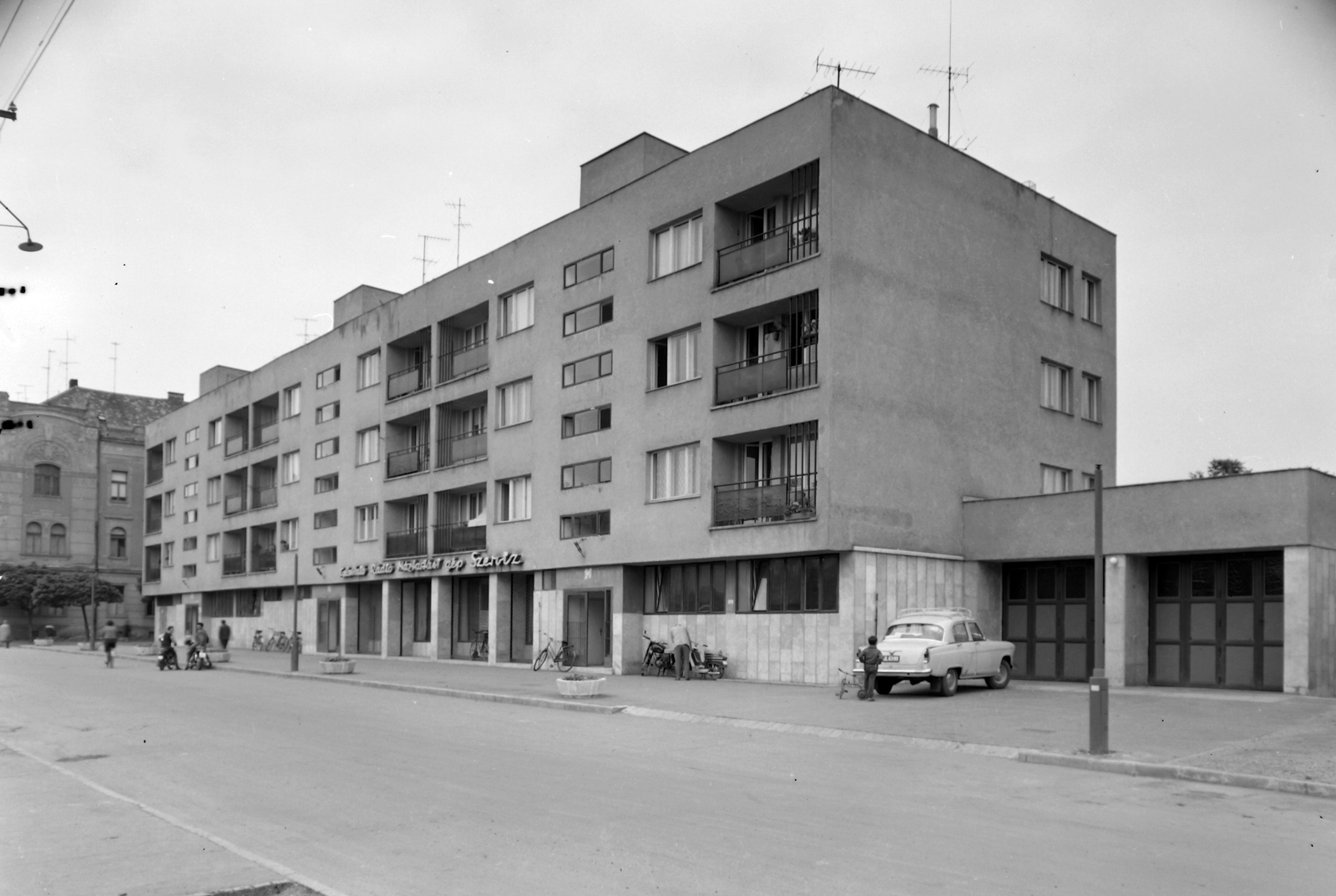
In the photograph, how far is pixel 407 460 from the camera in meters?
47.4

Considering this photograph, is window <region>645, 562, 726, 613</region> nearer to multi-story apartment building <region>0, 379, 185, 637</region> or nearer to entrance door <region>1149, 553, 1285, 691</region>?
entrance door <region>1149, 553, 1285, 691</region>

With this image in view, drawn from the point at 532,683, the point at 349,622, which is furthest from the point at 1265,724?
the point at 349,622

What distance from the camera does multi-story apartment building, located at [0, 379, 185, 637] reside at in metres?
80.2

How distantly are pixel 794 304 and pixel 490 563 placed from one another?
15.7m

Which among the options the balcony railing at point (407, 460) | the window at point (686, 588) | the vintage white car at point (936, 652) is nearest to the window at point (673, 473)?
the window at point (686, 588)

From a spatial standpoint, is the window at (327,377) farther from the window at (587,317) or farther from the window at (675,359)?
the window at (675,359)

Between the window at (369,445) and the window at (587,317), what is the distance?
15010 millimetres

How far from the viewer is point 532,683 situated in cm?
3002

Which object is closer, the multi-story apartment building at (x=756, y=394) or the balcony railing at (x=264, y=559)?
the multi-story apartment building at (x=756, y=394)

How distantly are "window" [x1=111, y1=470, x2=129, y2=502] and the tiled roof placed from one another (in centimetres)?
411

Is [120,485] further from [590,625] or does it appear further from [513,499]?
[590,625]

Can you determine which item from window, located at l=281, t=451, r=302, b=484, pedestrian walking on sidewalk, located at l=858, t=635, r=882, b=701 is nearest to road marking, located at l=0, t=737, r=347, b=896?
pedestrian walking on sidewalk, located at l=858, t=635, r=882, b=701

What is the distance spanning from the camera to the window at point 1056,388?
3553cm

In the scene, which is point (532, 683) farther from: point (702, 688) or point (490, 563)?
point (490, 563)
